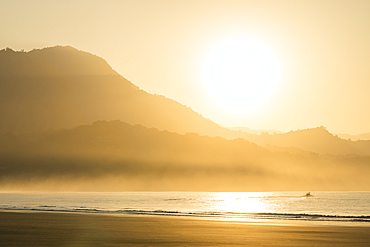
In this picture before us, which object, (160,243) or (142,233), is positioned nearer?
(160,243)

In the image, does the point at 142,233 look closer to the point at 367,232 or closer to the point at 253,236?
the point at 253,236

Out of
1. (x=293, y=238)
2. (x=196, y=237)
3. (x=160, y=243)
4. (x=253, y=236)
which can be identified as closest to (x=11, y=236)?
(x=160, y=243)

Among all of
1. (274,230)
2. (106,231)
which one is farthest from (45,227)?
(274,230)

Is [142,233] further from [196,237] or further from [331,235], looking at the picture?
[331,235]

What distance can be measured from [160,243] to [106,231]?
1178cm

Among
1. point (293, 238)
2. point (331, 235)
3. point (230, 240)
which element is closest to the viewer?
point (230, 240)

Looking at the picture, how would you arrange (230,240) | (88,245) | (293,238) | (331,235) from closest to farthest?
(88,245) < (230,240) < (293,238) < (331,235)

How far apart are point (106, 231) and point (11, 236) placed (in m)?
10.9

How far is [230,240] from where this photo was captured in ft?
140

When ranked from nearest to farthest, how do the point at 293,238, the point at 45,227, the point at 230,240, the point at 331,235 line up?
the point at 230,240 → the point at 293,238 → the point at 331,235 → the point at 45,227

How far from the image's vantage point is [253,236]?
45.9 meters

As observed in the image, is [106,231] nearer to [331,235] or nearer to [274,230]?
[274,230]

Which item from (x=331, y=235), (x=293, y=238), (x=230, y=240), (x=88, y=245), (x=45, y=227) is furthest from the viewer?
(x=45, y=227)

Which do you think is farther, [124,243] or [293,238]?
[293,238]
